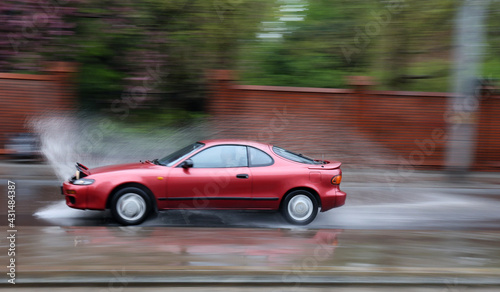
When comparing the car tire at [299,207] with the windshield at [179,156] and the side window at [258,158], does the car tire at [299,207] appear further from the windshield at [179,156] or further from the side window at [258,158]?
the windshield at [179,156]

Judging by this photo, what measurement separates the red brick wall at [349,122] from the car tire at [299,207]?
203 inches

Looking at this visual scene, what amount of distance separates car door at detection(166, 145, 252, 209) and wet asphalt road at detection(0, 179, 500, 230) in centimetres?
39

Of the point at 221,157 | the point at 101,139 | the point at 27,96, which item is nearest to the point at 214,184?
the point at 221,157

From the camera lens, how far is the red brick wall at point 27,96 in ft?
36.5

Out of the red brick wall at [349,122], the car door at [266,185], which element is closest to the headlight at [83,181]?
the car door at [266,185]

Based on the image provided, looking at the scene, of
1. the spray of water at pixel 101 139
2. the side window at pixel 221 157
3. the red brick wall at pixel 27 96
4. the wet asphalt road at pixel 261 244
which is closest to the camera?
the wet asphalt road at pixel 261 244

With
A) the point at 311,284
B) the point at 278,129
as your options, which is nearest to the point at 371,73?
the point at 278,129

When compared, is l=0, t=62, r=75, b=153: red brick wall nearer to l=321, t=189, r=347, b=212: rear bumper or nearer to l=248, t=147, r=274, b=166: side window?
l=248, t=147, r=274, b=166: side window

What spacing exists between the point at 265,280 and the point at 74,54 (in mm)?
9662

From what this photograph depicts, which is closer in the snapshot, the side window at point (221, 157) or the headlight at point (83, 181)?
the headlight at point (83, 181)

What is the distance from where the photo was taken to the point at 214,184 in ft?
22.8

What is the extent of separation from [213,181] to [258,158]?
829 mm

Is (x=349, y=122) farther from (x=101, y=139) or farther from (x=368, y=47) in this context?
(x=101, y=139)

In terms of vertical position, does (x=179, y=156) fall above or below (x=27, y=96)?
below
